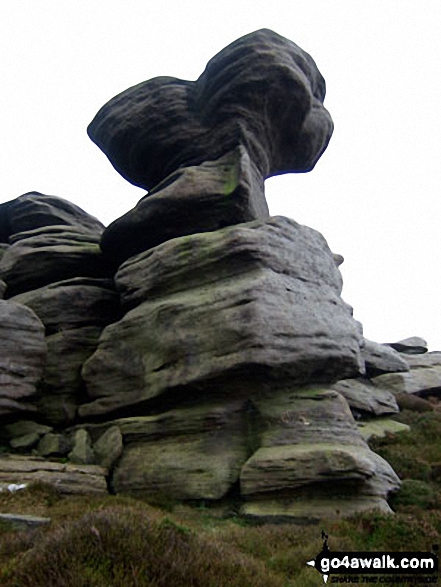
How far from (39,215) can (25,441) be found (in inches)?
753

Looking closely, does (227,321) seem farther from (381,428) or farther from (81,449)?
(381,428)

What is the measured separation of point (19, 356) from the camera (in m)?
20.6

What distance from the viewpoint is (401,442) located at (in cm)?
2189

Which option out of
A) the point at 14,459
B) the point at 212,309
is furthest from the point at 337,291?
the point at 14,459

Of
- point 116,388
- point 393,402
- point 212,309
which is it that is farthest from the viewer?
point 393,402

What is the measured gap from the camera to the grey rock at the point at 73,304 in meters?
24.1

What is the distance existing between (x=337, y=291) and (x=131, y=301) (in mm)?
9916

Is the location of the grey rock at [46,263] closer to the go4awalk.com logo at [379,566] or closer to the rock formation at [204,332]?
the rock formation at [204,332]

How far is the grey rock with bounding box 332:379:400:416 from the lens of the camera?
24953 millimetres

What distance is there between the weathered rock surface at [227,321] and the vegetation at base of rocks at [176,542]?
497 centimetres

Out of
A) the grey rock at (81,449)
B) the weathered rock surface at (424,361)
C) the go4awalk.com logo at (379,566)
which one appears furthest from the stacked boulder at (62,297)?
the weathered rock surface at (424,361)

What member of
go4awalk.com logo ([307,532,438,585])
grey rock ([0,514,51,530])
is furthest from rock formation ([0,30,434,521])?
grey rock ([0,514,51,530])

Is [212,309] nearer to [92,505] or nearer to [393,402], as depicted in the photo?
[92,505]

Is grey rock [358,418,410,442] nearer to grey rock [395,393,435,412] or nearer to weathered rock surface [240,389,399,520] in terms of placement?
grey rock [395,393,435,412]
